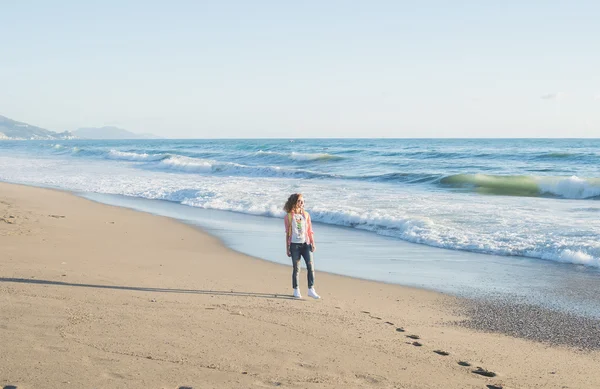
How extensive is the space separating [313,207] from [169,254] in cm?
733

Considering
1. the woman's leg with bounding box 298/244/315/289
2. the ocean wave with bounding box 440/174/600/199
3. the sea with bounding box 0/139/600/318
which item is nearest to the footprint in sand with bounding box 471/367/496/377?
the sea with bounding box 0/139/600/318

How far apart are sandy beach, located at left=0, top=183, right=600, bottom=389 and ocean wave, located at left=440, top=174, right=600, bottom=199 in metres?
18.2

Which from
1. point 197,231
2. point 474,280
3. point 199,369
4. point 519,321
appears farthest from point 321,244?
point 199,369

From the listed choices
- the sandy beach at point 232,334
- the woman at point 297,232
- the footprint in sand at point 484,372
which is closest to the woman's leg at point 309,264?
the woman at point 297,232

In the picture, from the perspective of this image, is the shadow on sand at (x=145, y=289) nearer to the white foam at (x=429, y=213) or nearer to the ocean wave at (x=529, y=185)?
the white foam at (x=429, y=213)

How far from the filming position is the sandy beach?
15.3ft

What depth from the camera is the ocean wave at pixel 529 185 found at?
24520 mm

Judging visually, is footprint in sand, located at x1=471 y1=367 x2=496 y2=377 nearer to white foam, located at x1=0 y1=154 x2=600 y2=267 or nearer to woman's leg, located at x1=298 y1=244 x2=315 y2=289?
woman's leg, located at x1=298 y1=244 x2=315 y2=289

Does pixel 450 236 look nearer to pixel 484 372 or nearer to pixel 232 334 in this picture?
pixel 484 372

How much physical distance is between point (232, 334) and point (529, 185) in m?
Answer: 24.3

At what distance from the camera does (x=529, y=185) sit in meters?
27.4

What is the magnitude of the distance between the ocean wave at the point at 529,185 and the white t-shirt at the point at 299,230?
1786cm

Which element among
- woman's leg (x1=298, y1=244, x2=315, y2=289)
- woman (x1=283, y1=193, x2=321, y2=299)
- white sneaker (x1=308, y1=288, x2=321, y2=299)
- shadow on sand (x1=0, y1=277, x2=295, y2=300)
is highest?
woman (x1=283, y1=193, x2=321, y2=299)

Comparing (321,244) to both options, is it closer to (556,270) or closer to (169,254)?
(169,254)
